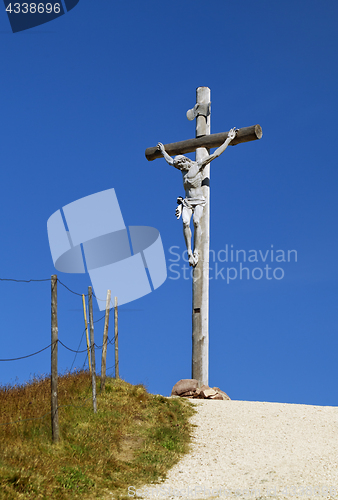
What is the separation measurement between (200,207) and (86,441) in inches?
306

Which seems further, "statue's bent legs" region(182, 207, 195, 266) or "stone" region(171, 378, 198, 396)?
"statue's bent legs" region(182, 207, 195, 266)

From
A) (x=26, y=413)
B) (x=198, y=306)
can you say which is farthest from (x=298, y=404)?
(x=26, y=413)

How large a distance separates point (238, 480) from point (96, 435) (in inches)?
96.1

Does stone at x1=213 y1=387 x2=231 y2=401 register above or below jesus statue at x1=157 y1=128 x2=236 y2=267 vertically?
below

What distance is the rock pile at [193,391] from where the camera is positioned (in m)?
12.9

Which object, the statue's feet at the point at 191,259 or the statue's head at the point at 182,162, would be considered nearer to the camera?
the statue's feet at the point at 191,259

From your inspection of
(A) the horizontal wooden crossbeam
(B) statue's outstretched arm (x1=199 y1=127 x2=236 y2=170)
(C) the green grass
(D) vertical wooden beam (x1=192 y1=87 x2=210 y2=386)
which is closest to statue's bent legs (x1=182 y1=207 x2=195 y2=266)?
(D) vertical wooden beam (x1=192 y1=87 x2=210 y2=386)

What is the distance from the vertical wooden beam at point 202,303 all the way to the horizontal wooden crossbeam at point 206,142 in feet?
0.75

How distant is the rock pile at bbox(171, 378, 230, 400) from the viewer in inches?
507

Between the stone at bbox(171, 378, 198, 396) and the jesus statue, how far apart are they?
10.2 ft

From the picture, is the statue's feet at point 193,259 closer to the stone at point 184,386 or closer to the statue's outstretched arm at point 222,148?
the statue's outstretched arm at point 222,148

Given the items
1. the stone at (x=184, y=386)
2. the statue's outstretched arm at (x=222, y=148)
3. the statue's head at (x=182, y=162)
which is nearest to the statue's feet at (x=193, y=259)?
the statue's head at (x=182, y=162)

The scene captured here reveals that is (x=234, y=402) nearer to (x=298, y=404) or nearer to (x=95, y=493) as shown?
(x=298, y=404)

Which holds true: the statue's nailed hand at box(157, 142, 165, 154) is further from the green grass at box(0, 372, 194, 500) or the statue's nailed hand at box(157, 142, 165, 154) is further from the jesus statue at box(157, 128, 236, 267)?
the green grass at box(0, 372, 194, 500)
